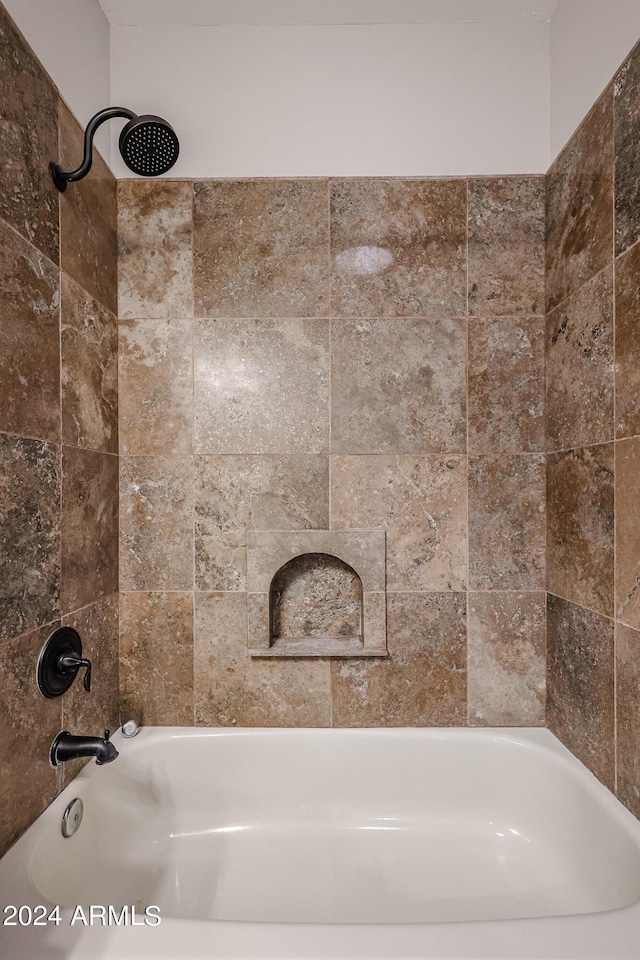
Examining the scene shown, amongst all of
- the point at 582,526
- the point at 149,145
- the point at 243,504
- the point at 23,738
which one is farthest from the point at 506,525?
the point at 149,145

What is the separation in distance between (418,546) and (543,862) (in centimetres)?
93

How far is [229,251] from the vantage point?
1.63m

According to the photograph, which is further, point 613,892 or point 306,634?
point 306,634

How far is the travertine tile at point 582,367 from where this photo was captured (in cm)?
129

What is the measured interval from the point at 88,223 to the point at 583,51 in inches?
57.0

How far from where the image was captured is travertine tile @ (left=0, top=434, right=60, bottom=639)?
1.08 m

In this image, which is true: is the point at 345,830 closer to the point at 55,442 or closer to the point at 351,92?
the point at 55,442

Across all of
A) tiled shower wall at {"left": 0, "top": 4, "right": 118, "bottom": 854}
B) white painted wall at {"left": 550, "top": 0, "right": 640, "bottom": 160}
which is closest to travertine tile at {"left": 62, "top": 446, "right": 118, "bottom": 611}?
tiled shower wall at {"left": 0, "top": 4, "right": 118, "bottom": 854}

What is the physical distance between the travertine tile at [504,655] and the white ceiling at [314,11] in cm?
179

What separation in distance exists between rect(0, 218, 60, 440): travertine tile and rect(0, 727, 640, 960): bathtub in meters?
0.93

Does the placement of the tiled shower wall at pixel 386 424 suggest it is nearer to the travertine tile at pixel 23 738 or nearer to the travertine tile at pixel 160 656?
the travertine tile at pixel 160 656

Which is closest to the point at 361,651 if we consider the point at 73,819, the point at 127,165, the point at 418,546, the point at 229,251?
the point at 418,546

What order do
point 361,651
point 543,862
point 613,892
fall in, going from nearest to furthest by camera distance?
point 613,892 < point 543,862 < point 361,651

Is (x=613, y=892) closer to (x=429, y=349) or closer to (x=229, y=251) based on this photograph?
(x=429, y=349)
